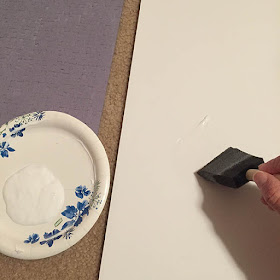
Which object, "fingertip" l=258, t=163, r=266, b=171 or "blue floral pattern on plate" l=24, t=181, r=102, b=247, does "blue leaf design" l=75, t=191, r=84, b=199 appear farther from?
"fingertip" l=258, t=163, r=266, b=171

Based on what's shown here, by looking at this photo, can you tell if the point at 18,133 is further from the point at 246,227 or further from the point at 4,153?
the point at 246,227

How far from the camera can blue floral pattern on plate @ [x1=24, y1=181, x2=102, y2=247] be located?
0.52 metres

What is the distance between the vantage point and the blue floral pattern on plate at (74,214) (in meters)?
0.52

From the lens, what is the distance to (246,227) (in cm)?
58

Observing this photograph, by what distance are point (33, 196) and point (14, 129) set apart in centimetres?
11

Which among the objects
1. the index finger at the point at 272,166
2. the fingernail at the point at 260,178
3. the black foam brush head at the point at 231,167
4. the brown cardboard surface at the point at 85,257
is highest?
the index finger at the point at 272,166

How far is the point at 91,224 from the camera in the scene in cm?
53

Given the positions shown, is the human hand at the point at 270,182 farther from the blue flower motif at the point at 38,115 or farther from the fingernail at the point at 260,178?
the blue flower motif at the point at 38,115

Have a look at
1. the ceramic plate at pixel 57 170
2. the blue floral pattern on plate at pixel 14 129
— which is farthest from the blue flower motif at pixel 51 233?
the blue floral pattern on plate at pixel 14 129

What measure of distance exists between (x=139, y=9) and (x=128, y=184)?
0.36 m

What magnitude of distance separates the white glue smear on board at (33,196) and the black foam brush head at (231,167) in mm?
241

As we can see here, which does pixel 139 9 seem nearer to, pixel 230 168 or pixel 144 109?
pixel 144 109

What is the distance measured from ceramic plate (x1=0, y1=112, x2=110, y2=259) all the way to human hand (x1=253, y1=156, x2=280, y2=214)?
228mm

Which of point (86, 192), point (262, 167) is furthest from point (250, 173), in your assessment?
point (86, 192)
